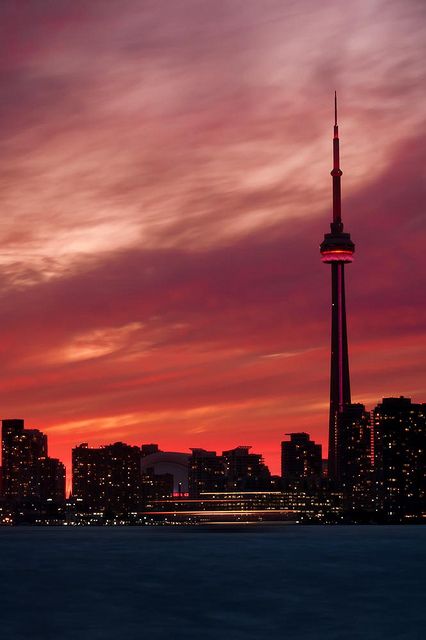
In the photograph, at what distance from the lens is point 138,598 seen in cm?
14288

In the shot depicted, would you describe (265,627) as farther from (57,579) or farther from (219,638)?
(57,579)

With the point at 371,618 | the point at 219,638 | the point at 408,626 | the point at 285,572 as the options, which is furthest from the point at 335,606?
the point at 285,572

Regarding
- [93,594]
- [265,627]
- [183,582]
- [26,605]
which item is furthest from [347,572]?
[265,627]

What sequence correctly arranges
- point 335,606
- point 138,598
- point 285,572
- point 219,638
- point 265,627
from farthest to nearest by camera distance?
1. point 285,572
2. point 138,598
3. point 335,606
4. point 265,627
5. point 219,638

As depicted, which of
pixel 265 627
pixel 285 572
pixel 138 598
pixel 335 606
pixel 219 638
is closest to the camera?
pixel 219 638

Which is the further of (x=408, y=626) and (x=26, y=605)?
(x=26, y=605)

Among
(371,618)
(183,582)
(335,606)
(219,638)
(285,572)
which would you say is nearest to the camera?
(219,638)

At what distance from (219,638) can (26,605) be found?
127ft

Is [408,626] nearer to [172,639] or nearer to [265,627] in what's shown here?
[265,627]

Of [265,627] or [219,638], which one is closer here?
[219,638]

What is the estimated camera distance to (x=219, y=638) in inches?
4008

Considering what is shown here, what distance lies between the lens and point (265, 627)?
11056 centimetres

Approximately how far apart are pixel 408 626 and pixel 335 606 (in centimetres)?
2020

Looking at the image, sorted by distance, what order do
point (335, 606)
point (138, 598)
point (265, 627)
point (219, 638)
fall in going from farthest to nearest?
point (138, 598) < point (335, 606) < point (265, 627) < point (219, 638)
